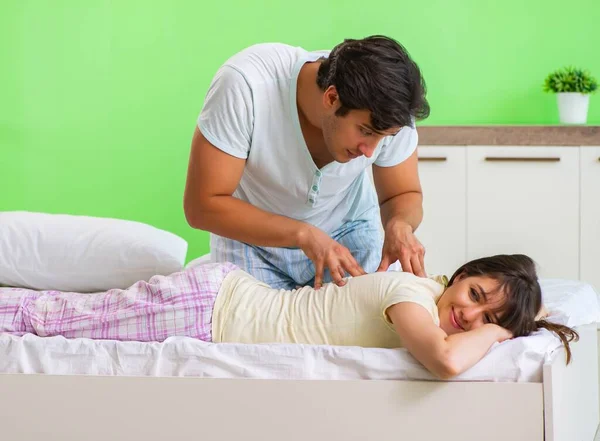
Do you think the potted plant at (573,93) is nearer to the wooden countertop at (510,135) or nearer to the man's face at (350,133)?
the wooden countertop at (510,135)

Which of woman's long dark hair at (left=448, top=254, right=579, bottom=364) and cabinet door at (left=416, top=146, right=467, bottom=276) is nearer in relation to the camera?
woman's long dark hair at (left=448, top=254, right=579, bottom=364)

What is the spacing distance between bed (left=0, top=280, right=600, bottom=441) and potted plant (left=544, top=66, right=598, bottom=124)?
6.79ft

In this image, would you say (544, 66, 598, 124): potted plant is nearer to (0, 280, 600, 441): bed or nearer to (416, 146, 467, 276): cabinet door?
(416, 146, 467, 276): cabinet door

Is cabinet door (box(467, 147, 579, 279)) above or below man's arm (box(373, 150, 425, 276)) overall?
below

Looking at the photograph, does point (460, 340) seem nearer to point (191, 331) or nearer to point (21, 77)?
point (191, 331)

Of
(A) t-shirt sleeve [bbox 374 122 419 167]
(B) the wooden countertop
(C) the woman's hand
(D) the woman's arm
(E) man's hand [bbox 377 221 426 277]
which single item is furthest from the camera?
(B) the wooden countertop

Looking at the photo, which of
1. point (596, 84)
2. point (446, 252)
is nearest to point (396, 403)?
point (446, 252)

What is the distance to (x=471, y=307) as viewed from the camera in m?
1.79

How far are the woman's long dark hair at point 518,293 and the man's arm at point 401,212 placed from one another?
0.12 meters

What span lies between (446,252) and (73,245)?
1.68 meters

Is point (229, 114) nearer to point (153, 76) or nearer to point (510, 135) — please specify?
point (510, 135)

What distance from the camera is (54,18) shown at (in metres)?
4.04

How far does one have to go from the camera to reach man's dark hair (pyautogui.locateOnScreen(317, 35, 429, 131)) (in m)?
1.80

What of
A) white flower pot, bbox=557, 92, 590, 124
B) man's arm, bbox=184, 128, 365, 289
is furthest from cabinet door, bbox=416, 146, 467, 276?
man's arm, bbox=184, 128, 365, 289
